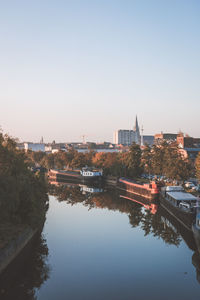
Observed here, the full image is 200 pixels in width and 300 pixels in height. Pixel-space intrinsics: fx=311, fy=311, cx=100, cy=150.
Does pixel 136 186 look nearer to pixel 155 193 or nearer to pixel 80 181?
pixel 155 193

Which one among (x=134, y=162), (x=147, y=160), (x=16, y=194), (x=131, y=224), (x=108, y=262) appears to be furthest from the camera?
(x=134, y=162)

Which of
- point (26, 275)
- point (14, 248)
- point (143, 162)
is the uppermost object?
point (143, 162)

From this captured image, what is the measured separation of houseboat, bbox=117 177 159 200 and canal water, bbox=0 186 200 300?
52.3 ft

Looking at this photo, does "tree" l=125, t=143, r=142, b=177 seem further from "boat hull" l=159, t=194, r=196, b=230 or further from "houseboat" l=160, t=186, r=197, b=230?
"boat hull" l=159, t=194, r=196, b=230

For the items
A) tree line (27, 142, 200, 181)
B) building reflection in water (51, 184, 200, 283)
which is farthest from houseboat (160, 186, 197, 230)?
tree line (27, 142, 200, 181)

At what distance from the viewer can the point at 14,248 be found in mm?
33031

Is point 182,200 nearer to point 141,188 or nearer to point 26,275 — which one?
point 141,188

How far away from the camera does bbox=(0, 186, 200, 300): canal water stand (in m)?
27.7

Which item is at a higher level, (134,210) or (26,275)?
(26,275)

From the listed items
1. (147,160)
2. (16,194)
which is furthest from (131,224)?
(147,160)

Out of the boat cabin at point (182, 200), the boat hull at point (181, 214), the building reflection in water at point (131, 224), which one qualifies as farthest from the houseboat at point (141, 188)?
the boat cabin at point (182, 200)

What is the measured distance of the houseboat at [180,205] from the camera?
1781 inches

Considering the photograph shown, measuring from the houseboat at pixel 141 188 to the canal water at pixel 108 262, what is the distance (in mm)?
15929

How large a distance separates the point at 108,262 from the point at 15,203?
1292cm
